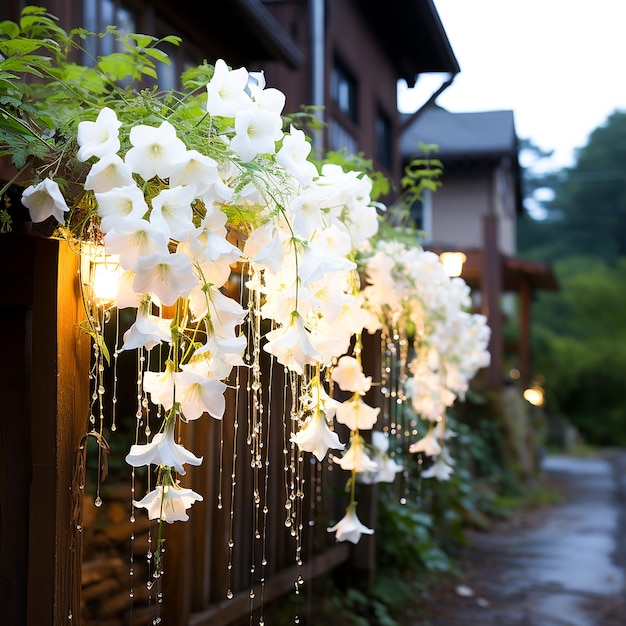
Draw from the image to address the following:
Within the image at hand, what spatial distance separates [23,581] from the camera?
2205 mm

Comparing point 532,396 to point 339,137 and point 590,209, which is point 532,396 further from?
point 590,209

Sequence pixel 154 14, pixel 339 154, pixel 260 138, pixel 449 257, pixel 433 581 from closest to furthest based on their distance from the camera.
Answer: pixel 260 138 < pixel 339 154 < pixel 154 14 < pixel 433 581 < pixel 449 257

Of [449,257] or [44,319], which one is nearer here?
[44,319]

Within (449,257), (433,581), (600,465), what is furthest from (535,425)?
(433,581)

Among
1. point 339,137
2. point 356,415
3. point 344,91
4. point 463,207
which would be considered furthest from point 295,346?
point 463,207

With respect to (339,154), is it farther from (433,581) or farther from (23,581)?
(433,581)

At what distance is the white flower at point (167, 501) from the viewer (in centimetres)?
188

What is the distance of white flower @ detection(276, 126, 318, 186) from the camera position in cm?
197

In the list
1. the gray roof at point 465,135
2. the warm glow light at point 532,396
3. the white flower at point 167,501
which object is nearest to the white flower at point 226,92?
the white flower at point 167,501

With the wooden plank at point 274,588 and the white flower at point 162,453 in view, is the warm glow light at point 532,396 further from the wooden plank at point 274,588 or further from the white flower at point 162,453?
the white flower at point 162,453

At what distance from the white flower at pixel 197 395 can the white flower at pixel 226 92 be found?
574mm

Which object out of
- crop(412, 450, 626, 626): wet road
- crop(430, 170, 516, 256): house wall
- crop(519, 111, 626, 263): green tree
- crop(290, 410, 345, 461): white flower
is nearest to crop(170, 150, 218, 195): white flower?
crop(290, 410, 345, 461): white flower

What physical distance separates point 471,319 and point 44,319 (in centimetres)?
260

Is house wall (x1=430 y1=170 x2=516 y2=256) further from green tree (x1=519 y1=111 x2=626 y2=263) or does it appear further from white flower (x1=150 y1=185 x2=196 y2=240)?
green tree (x1=519 y1=111 x2=626 y2=263)
